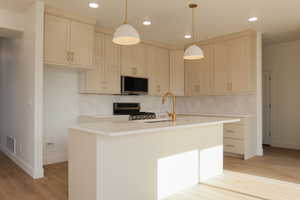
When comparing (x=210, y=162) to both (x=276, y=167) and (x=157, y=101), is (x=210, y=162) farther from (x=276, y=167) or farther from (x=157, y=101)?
(x=157, y=101)

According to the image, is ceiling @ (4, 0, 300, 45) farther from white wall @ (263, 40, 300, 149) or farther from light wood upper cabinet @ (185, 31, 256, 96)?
white wall @ (263, 40, 300, 149)

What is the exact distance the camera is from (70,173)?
243 centimetres

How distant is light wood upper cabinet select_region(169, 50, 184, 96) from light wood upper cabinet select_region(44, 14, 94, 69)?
2579 mm

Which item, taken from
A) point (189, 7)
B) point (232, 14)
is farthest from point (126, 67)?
point (232, 14)

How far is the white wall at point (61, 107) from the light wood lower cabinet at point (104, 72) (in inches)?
9.9

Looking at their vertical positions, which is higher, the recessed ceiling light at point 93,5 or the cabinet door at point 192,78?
the recessed ceiling light at point 93,5

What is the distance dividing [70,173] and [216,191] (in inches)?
72.1

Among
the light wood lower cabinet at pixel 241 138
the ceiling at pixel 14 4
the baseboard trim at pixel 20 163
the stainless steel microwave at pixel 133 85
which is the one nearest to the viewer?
the ceiling at pixel 14 4

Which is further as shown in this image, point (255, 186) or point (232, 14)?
point (232, 14)

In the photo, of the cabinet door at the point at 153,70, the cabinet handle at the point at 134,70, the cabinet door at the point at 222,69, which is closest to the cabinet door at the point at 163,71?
the cabinet door at the point at 153,70

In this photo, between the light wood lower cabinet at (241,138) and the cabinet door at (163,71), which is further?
the cabinet door at (163,71)

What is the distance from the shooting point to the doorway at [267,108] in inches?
236

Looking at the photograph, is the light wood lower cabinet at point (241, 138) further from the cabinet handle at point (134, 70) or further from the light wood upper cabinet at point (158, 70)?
the cabinet handle at point (134, 70)

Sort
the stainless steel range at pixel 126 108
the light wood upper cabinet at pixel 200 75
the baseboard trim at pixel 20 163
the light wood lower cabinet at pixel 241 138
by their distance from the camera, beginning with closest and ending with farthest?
the baseboard trim at pixel 20 163
the light wood lower cabinet at pixel 241 138
the stainless steel range at pixel 126 108
the light wood upper cabinet at pixel 200 75
